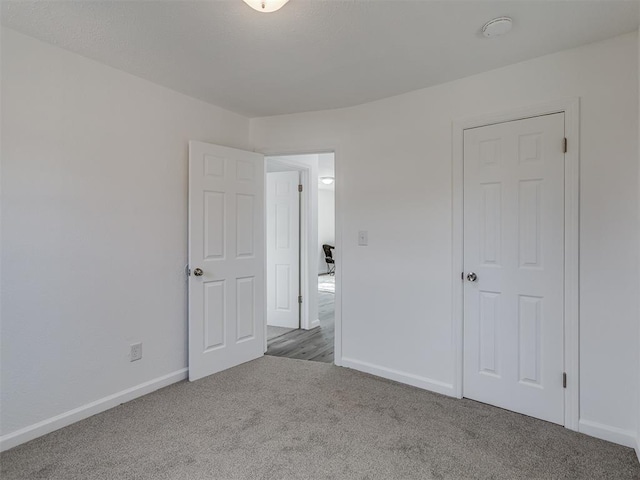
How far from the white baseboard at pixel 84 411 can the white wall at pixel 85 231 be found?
11mm

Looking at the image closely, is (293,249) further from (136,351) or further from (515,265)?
(515,265)

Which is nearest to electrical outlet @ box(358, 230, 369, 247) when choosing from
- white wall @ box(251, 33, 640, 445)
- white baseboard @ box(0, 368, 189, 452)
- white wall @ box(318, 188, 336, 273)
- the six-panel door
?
white wall @ box(251, 33, 640, 445)

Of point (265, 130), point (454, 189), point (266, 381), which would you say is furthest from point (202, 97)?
point (266, 381)

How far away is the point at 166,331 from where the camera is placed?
284cm

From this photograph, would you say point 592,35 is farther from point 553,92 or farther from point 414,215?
point 414,215

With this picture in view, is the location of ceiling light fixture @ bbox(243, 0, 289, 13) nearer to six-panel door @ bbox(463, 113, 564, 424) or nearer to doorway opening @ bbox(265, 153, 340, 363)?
six-panel door @ bbox(463, 113, 564, 424)

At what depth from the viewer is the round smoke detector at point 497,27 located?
72.5 inches

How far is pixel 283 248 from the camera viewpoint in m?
4.55

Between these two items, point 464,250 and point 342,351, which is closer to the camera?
point 464,250

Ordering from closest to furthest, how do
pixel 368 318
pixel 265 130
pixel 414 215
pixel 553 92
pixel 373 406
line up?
pixel 553 92, pixel 373 406, pixel 414 215, pixel 368 318, pixel 265 130

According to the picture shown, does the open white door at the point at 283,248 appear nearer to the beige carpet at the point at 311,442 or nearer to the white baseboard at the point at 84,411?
the white baseboard at the point at 84,411

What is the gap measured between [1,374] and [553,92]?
3674mm

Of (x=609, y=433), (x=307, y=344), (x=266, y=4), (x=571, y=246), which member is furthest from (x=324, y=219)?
(x=266, y=4)

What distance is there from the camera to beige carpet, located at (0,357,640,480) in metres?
1.79
